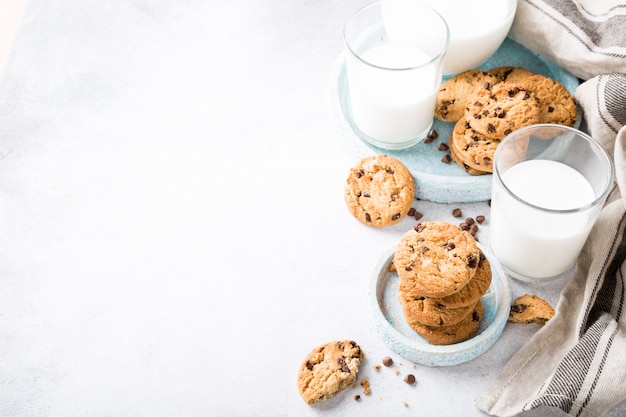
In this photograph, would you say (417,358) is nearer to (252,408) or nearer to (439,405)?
(439,405)

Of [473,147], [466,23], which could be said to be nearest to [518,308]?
[473,147]

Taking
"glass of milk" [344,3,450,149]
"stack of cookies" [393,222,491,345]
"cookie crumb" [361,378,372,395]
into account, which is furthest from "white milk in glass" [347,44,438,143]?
"cookie crumb" [361,378,372,395]

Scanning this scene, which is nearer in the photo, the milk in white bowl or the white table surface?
the white table surface

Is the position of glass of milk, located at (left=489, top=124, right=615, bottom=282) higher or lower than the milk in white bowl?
lower

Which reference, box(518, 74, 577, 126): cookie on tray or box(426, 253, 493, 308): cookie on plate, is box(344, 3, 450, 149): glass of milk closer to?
box(518, 74, 577, 126): cookie on tray

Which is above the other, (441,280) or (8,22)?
(441,280)

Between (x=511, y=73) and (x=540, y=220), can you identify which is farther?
(x=511, y=73)

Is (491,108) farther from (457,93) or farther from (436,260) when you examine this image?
(436,260)
